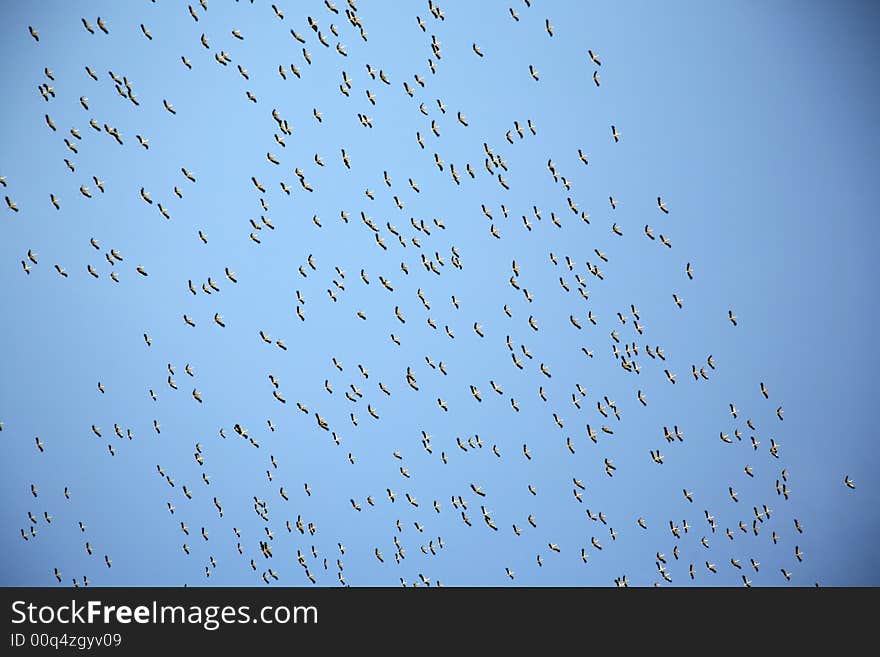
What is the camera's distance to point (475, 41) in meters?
6.43

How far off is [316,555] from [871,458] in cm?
413

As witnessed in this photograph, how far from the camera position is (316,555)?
648 cm
